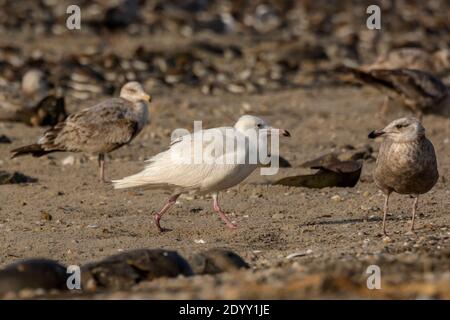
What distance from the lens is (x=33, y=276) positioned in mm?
6379

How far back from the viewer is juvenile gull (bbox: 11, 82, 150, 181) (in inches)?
431

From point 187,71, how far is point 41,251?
10.1 m

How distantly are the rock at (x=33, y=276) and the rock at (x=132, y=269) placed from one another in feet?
0.51

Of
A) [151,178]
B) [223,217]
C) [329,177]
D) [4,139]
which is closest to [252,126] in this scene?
[223,217]

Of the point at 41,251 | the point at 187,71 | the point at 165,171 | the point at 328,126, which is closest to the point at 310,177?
the point at 165,171

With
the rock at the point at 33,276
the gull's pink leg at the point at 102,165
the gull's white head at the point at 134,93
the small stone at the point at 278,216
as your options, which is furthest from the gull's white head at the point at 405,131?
the gull's white head at the point at 134,93

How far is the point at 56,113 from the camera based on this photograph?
44.3ft

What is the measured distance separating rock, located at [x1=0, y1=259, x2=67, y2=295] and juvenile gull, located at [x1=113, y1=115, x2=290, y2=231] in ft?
7.19

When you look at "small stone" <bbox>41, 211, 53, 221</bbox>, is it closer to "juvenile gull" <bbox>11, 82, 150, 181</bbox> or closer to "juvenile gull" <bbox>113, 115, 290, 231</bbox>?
"juvenile gull" <bbox>113, 115, 290, 231</bbox>

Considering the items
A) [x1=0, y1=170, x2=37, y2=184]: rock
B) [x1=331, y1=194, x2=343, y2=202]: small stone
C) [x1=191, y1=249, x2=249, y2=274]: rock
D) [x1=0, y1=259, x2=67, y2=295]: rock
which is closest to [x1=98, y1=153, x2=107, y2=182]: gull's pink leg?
[x1=0, y1=170, x2=37, y2=184]: rock

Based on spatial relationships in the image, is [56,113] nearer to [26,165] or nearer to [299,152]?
[26,165]

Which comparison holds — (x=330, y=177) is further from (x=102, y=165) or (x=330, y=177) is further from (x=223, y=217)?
(x=102, y=165)

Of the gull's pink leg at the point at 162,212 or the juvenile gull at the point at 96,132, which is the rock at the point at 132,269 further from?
the juvenile gull at the point at 96,132

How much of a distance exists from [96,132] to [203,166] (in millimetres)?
2716
